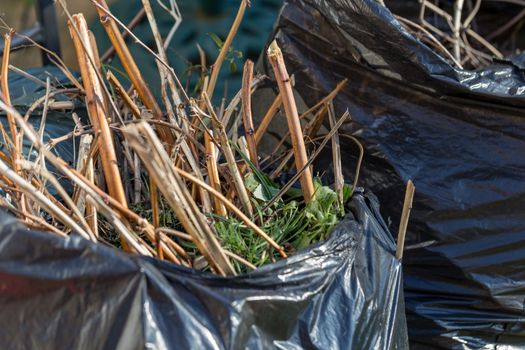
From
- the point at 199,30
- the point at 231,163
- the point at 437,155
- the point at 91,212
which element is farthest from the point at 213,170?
the point at 199,30

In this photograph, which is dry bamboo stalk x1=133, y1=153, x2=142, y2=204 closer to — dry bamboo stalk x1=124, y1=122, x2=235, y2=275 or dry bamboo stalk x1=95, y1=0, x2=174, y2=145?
dry bamboo stalk x1=95, y1=0, x2=174, y2=145

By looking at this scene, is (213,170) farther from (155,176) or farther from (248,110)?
(155,176)

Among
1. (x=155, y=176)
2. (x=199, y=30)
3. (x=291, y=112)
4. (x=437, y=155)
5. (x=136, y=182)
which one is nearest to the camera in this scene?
(x=155, y=176)

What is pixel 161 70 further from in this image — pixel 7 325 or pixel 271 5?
pixel 271 5

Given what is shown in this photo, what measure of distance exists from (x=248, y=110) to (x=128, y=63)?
20 cm

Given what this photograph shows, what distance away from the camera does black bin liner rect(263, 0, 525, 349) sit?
1.27 meters

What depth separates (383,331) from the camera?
1.02 meters

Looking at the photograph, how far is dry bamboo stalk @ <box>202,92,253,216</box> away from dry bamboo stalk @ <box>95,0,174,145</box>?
5.2 inches

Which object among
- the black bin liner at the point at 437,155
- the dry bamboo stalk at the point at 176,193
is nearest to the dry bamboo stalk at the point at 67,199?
the dry bamboo stalk at the point at 176,193

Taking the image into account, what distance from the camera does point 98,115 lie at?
0.97m

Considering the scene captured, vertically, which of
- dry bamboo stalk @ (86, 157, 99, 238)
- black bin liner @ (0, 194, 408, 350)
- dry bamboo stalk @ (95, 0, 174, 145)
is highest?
dry bamboo stalk @ (95, 0, 174, 145)

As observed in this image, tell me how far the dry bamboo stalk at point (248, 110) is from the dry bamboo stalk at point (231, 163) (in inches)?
3.0

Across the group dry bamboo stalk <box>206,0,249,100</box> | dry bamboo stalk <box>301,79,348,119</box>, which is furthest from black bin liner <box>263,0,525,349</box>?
dry bamboo stalk <box>206,0,249,100</box>

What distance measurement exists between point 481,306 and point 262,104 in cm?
62
